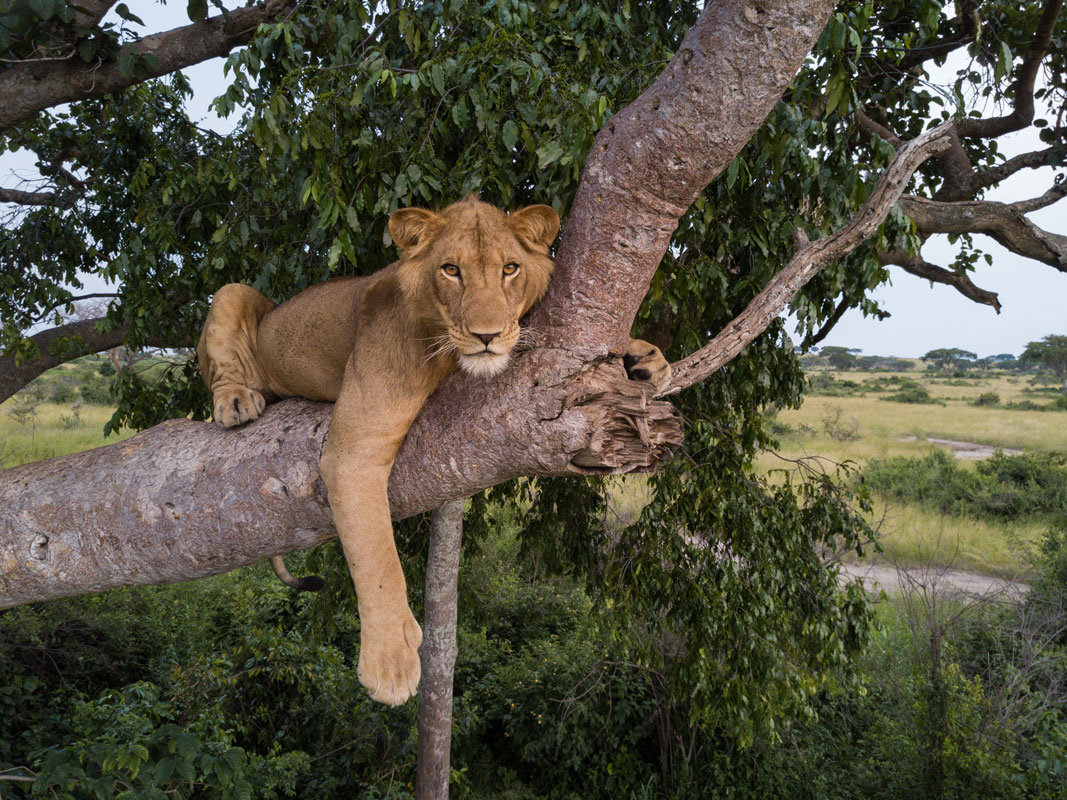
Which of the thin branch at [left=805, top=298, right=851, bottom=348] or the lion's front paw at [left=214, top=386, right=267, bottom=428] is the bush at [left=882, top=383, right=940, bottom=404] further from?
the lion's front paw at [left=214, top=386, right=267, bottom=428]

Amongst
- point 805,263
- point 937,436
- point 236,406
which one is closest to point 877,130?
point 805,263

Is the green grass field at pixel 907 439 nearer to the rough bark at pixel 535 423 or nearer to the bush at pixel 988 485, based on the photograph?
the bush at pixel 988 485

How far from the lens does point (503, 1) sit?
290 cm

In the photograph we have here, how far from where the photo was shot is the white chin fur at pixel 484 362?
1.89 m

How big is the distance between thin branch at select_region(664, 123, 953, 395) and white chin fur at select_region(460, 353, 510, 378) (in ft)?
2.31

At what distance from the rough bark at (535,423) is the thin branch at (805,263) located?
16.6 inches

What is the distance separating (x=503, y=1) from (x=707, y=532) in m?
2.84

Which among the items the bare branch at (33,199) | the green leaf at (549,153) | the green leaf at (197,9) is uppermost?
the green leaf at (197,9)

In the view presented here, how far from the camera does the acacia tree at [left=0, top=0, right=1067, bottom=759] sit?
2.00m

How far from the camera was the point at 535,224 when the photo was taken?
206 centimetres

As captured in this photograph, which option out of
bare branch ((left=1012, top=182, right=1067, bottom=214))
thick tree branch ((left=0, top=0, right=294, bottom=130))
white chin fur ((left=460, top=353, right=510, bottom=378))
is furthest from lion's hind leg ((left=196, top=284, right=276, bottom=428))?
bare branch ((left=1012, top=182, right=1067, bottom=214))

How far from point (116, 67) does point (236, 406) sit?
342 centimetres

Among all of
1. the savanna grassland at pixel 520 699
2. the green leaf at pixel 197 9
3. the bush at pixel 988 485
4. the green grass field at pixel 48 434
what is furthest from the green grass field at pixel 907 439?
the green leaf at pixel 197 9

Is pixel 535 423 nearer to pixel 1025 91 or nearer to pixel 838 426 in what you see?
pixel 1025 91
